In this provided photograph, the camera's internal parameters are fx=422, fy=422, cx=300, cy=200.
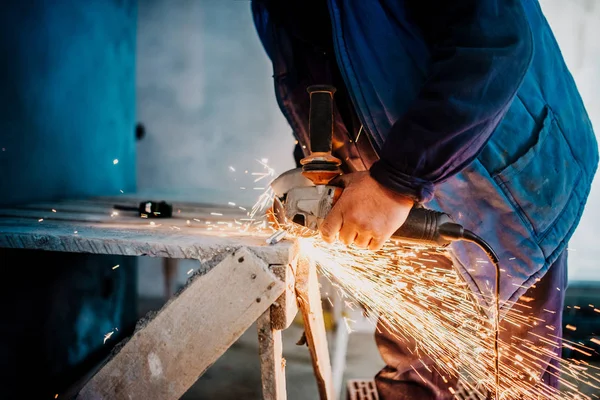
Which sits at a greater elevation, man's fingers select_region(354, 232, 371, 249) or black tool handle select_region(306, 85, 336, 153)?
black tool handle select_region(306, 85, 336, 153)

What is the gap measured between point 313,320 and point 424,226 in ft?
1.64

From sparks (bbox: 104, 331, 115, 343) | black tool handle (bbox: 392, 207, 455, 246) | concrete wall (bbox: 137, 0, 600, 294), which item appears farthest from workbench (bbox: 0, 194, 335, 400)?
concrete wall (bbox: 137, 0, 600, 294)

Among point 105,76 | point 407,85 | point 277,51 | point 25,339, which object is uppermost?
point 105,76

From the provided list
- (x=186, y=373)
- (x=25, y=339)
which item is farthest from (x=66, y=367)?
(x=186, y=373)

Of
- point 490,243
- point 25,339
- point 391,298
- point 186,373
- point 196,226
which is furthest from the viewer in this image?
point 25,339

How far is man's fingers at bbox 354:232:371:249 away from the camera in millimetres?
1163

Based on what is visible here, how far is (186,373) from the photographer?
3.47 ft

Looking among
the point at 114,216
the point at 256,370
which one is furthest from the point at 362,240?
the point at 256,370

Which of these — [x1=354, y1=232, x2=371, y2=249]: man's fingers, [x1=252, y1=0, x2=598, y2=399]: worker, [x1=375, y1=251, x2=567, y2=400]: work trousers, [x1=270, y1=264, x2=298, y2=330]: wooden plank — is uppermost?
[x1=252, y1=0, x2=598, y2=399]: worker

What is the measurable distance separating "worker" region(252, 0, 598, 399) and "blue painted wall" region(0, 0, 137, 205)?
4.24 feet

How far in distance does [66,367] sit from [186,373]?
153 cm

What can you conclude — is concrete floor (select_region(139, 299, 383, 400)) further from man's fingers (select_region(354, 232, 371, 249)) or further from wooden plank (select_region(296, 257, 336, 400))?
man's fingers (select_region(354, 232, 371, 249))

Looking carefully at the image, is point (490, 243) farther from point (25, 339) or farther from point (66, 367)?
point (66, 367)

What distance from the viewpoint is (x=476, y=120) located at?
1.07 metres
